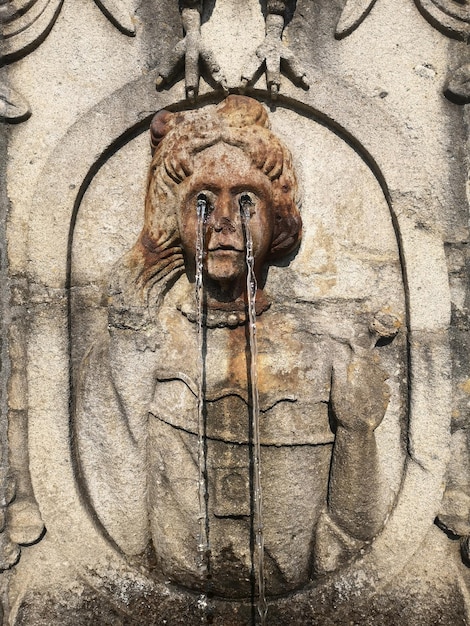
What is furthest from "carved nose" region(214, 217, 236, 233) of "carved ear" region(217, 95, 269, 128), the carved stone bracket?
the carved stone bracket

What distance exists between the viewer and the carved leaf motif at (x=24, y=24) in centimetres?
258

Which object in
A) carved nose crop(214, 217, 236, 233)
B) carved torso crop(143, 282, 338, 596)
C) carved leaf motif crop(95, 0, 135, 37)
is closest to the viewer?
carved nose crop(214, 217, 236, 233)

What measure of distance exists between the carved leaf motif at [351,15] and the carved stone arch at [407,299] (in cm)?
23

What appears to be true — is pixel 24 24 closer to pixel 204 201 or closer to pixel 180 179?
pixel 180 179

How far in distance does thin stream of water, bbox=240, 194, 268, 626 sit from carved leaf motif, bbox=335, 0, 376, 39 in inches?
36.8

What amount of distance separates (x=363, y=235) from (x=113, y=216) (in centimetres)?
123

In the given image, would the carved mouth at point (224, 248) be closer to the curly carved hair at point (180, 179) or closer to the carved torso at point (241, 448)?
the curly carved hair at point (180, 179)

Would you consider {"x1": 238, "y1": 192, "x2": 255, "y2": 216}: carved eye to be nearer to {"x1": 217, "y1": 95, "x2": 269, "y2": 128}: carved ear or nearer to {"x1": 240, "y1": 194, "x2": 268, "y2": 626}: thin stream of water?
{"x1": 240, "y1": 194, "x2": 268, "y2": 626}: thin stream of water

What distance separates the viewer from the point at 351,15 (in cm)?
258

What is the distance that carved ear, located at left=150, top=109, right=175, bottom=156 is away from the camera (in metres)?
2.55

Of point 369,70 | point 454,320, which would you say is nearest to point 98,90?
point 369,70

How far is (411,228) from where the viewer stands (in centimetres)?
258

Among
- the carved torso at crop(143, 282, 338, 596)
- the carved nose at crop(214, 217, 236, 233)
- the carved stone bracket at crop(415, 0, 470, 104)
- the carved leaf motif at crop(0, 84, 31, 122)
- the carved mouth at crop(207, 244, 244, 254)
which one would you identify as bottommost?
the carved torso at crop(143, 282, 338, 596)

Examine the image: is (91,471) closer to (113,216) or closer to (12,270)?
(12,270)
